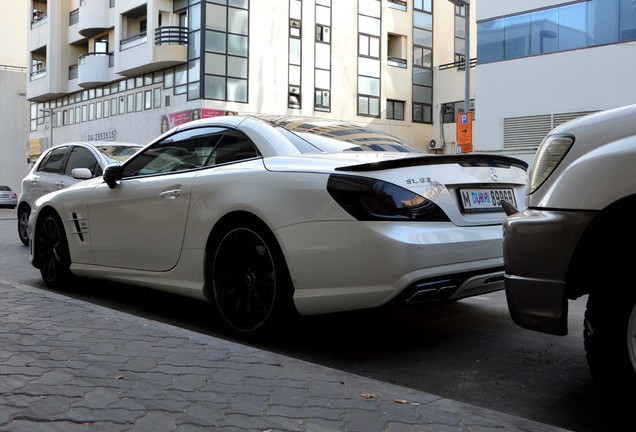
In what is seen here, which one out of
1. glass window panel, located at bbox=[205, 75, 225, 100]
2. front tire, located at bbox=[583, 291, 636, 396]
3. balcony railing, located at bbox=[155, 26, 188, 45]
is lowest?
front tire, located at bbox=[583, 291, 636, 396]

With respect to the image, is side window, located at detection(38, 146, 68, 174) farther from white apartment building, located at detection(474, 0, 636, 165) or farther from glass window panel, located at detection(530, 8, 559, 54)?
glass window panel, located at detection(530, 8, 559, 54)

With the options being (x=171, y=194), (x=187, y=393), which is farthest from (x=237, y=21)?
(x=187, y=393)

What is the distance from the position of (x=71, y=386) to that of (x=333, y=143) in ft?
7.83

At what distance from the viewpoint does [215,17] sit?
31891 millimetres

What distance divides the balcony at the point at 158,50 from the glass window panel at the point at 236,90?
2.42 meters

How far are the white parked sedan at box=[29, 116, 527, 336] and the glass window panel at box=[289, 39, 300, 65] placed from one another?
2956 centimetres

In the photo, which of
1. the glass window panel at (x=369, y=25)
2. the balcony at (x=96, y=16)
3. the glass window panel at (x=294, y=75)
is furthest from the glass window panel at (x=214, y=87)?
the balcony at (x=96, y=16)

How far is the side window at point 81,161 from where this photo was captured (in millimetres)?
10117

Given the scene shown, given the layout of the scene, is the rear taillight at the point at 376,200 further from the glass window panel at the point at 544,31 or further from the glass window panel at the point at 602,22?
the glass window panel at the point at 544,31

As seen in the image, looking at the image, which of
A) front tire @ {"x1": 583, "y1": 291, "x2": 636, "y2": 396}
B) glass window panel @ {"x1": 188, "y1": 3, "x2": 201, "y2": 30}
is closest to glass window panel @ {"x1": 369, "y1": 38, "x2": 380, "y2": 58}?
glass window panel @ {"x1": 188, "y1": 3, "x2": 201, "y2": 30}

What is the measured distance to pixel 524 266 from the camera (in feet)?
10.4

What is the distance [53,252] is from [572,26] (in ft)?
67.7

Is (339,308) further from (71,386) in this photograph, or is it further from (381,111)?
(381,111)

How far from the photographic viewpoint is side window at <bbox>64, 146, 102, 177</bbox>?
10.1m
